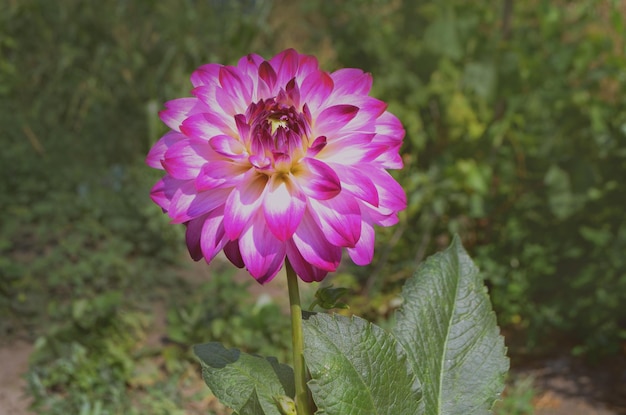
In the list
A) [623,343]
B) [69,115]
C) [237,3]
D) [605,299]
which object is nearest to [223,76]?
[605,299]

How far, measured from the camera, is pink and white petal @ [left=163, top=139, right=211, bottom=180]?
83 centimetres

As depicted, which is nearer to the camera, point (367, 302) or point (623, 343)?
point (623, 343)

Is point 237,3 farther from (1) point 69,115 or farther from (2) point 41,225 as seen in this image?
(2) point 41,225

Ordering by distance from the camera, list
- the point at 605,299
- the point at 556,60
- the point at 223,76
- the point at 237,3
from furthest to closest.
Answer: the point at 237,3
the point at 556,60
the point at 605,299
the point at 223,76

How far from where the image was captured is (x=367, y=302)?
9.12 ft

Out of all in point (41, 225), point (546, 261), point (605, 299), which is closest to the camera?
point (605, 299)

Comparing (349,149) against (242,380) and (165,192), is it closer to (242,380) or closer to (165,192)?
(165,192)

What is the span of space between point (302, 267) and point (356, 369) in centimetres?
19

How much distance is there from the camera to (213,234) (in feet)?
2.72

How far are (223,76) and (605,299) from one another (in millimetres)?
1727

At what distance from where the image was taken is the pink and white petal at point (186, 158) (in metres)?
0.83

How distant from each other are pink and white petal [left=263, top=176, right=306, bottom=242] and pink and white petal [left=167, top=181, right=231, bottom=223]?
55mm

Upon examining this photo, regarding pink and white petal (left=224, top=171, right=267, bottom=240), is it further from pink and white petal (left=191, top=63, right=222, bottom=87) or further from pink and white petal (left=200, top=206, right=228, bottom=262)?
pink and white petal (left=191, top=63, right=222, bottom=87)

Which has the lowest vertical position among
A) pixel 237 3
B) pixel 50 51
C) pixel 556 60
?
pixel 556 60
